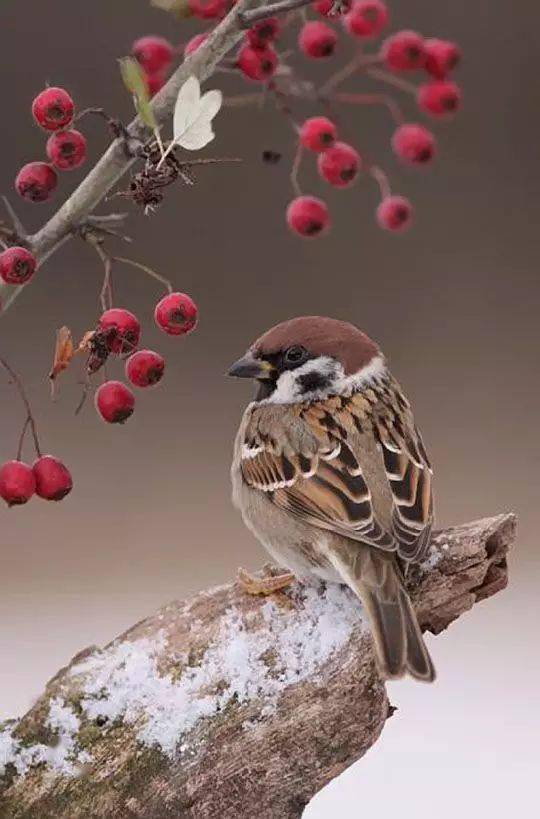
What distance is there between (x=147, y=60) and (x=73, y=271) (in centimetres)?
327

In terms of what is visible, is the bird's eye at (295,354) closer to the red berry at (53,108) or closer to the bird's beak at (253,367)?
the bird's beak at (253,367)

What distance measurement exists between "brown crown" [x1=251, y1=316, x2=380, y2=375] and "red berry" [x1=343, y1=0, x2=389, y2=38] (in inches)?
20.4

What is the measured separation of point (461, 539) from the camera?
1915 mm

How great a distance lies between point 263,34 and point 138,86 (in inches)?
10.9

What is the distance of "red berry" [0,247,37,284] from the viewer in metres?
1.33

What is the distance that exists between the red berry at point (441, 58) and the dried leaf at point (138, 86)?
0.54 m

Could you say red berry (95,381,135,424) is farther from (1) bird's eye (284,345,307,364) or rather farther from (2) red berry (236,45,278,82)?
(1) bird's eye (284,345,307,364)

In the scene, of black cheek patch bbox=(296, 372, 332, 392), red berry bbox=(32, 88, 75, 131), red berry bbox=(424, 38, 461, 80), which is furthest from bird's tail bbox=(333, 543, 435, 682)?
red berry bbox=(32, 88, 75, 131)

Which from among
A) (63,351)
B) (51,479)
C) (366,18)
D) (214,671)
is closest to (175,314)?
(63,351)

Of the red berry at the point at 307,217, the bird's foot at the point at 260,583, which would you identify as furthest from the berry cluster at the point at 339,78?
the bird's foot at the point at 260,583

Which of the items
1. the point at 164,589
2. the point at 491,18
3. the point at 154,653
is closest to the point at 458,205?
the point at 491,18

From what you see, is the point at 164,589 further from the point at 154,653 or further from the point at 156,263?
the point at 154,653

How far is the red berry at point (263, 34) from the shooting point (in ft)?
4.66

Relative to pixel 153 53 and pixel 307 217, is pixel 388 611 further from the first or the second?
pixel 153 53
